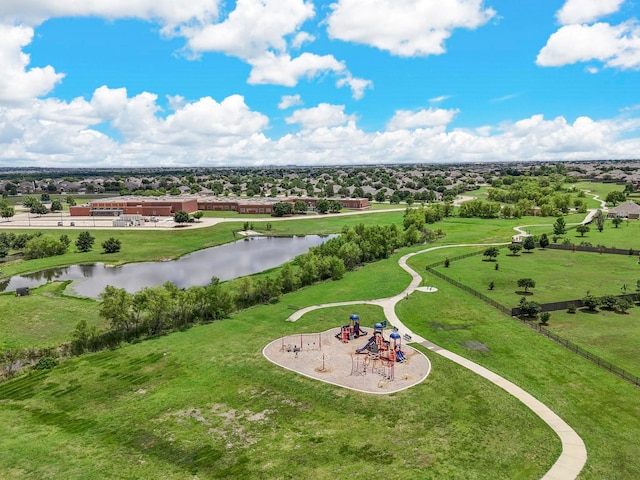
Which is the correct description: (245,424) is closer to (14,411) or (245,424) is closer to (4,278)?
(14,411)

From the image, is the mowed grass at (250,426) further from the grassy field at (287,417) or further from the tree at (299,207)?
the tree at (299,207)

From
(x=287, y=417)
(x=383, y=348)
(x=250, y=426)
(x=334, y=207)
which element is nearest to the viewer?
(x=250, y=426)

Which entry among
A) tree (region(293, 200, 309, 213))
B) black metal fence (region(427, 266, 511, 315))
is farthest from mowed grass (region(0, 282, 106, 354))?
tree (region(293, 200, 309, 213))

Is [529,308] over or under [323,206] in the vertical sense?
under

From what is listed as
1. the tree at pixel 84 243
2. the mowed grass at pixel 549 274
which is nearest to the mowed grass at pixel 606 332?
the mowed grass at pixel 549 274

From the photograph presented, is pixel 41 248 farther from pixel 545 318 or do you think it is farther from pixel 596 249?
pixel 596 249

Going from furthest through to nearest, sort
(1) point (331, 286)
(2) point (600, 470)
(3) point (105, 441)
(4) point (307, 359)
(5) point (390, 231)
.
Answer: (5) point (390, 231), (1) point (331, 286), (4) point (307, 359), (3) point (105, 441), (2) point (600, 470)

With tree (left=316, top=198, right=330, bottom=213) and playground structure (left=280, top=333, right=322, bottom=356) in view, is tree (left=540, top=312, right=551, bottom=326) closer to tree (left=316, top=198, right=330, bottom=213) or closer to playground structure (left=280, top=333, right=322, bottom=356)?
playground structure (left=280, top=333, right=322, bottom=356)

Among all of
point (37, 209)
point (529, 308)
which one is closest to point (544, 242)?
point (529, 308)

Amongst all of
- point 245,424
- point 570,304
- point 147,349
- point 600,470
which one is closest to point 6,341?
point 147,349
